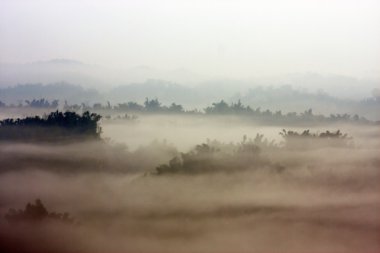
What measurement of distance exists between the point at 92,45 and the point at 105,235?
767 mm

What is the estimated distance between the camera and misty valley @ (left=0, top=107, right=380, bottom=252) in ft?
5.69

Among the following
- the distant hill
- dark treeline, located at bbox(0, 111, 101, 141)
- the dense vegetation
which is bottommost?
the dense vegetation

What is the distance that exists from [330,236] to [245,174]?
1.36 ft

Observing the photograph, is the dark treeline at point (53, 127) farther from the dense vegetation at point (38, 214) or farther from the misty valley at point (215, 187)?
the dense vegetation at point (38, 214)

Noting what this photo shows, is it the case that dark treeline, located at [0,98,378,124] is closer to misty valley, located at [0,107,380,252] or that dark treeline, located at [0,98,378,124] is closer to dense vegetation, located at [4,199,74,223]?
misty valley, located at [0,107,380,252]

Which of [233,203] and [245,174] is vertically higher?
[245,174]

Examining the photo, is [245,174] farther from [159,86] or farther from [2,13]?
[2,13]

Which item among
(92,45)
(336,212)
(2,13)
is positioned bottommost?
(336,212)

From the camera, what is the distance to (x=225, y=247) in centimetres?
175

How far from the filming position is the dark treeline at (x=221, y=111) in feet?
5.76

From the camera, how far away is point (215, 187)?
174 centimetres

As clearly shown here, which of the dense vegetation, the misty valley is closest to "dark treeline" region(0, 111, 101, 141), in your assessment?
the misty valley

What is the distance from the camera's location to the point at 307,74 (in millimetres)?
1772

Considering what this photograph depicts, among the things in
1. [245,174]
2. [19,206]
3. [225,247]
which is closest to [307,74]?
[245,174]
